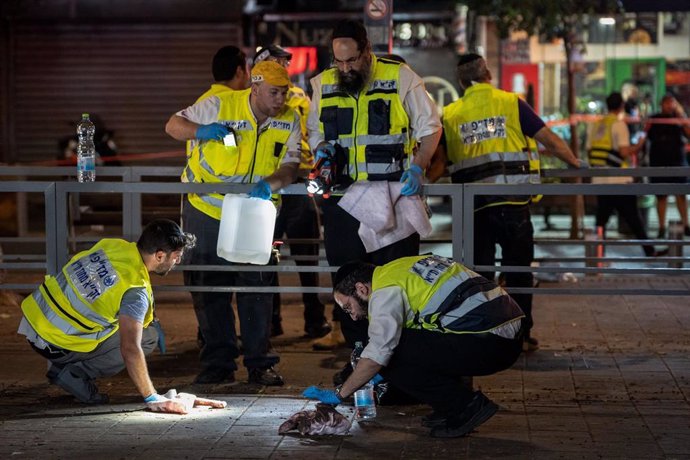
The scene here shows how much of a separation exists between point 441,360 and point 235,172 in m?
1.91

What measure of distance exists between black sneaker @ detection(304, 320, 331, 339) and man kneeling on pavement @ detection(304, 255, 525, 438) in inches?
113

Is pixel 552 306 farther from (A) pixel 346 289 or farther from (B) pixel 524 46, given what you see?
(B) pixel 524 46

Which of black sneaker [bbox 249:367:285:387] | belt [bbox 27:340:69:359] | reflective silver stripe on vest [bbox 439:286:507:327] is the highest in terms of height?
reflective silver stripe on vest [bbox 439:286:507:327]

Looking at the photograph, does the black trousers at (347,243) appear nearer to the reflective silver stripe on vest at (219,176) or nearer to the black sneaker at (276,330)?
the reflective silver stripe on vest at (219,176)

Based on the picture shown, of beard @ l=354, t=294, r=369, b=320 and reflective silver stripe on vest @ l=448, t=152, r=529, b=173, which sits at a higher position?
reflective silver stripe on vest @ l=448, t=152, r=529, b=173

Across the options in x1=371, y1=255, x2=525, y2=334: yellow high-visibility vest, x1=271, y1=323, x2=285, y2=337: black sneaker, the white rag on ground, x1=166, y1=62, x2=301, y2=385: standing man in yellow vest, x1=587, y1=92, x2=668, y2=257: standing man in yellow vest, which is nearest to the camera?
x1=371, y1=255, x2=525, y2=334: yellow high-visibility vest

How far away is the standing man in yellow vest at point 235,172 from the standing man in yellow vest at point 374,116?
0.38 metres

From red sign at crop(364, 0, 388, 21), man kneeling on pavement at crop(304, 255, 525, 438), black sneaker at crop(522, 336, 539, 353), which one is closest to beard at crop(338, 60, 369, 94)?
man kneeling on pavement at crop(304, 255, 525, 438)

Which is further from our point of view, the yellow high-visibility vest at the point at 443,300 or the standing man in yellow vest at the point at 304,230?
the standing man in yellow vest at the point at 304,230

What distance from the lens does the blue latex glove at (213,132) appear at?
7.00 meters

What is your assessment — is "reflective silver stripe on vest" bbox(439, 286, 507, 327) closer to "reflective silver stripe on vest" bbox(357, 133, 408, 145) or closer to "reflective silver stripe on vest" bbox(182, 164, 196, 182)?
"reflective silver stripe on vest" bbox(357, 133, 408, 145)

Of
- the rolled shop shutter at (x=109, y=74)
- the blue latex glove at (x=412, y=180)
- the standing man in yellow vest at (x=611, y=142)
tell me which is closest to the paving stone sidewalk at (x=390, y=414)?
the blue latex glove at (x=412, y=180)

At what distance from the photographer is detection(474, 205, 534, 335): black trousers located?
8008 millimetres

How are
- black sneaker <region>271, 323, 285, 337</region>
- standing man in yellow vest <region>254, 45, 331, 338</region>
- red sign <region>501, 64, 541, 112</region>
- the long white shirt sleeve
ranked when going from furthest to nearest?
red sign <region>501, 64, 541, 112</region> < black sneaker <region>271, 323, 285, 337</region> < standing man in yellow vest <region>254, 45, 331, 338</region> < the long white shirt sleeve
